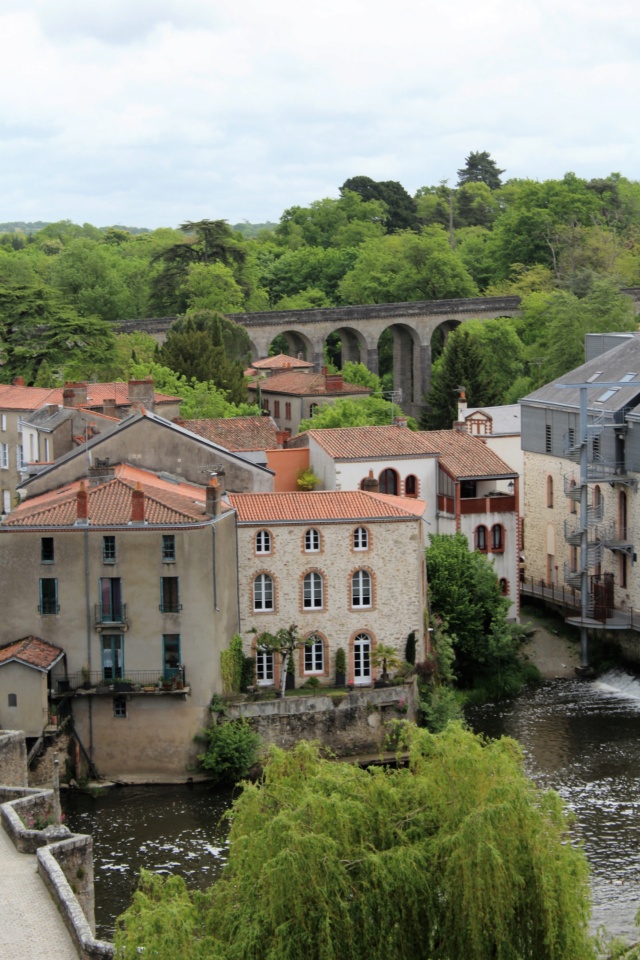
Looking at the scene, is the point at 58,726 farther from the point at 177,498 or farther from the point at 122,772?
the point at 177,498

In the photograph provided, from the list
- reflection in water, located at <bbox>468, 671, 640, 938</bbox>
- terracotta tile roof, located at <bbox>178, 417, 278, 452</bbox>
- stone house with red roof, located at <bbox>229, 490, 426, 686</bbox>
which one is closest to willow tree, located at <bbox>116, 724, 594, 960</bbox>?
reflection in water, located at <bbox>468, 671, 640, 938</bbox>

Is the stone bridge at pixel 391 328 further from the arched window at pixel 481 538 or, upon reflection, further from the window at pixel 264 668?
the window at pixel 264 668

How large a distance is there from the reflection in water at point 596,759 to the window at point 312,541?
747 cm

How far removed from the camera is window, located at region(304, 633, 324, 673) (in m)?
53.5

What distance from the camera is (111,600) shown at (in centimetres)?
4975

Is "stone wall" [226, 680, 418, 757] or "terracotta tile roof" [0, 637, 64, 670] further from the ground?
"terracotta tile roof" [0, 637, 64, 670]

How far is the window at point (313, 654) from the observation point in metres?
53.5

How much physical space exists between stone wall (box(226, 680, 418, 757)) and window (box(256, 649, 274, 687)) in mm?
2220

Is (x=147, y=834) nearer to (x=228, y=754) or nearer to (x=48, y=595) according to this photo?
(x=228, y=754)

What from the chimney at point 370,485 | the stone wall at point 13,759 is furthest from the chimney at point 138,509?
the chimney at point 370,485

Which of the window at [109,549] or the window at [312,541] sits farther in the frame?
the window at [312,541]

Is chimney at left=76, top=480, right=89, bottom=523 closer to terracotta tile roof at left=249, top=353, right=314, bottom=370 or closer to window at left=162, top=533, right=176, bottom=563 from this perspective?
window at left=162, top=533, right=176, bottom=563

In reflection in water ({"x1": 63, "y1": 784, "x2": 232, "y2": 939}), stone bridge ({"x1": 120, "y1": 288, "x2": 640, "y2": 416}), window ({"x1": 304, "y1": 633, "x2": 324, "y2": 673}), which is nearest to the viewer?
reflection in water ({"x1": 63, "y1": 784, "x2": 232, "y2": 939})

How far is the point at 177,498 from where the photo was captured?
51719mm
